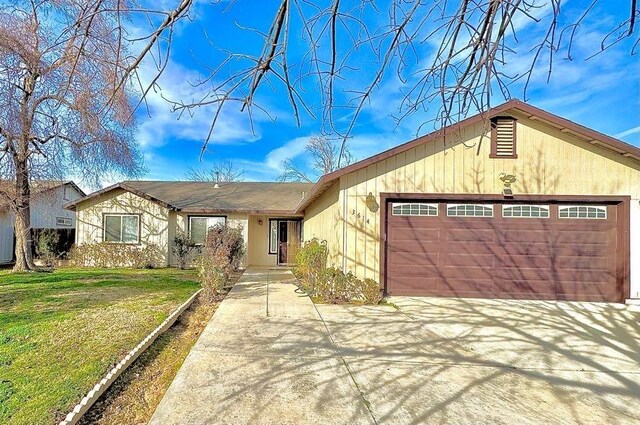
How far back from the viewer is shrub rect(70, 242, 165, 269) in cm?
1425

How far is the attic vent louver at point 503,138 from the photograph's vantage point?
8.44m

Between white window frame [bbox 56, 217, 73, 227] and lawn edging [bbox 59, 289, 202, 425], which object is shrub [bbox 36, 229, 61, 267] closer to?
white window frame [bbox 56, 217, 73, 227]

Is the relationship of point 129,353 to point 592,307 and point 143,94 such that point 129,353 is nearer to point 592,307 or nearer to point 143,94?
point 143,94

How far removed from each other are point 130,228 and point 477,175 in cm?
1321

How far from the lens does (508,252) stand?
8453 mm

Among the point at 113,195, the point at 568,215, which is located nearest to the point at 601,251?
the point at 568,215

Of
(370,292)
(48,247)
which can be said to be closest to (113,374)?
(370,292)

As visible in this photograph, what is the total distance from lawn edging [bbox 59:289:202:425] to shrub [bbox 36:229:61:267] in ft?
36.4

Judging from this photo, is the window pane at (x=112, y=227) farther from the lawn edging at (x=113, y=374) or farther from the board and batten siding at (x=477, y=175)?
the board and batten siding at (x=477, y=175)

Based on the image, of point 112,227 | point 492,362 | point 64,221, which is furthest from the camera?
point 64,221

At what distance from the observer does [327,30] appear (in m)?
2.69

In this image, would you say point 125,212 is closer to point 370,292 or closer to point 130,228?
point 130,228

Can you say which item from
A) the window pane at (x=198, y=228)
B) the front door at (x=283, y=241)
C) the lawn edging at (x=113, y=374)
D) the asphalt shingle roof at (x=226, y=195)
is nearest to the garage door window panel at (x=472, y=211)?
the lawn edging at (x=113, y=374)

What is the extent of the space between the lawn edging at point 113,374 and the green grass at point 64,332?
106 mm
